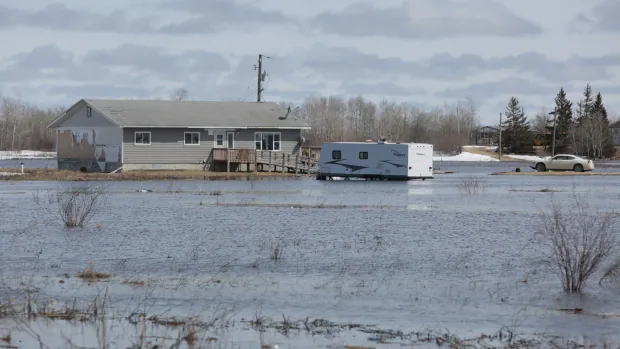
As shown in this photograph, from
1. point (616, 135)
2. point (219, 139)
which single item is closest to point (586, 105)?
point (616, 135)

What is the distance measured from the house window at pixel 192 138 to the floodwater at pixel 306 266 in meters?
25.5

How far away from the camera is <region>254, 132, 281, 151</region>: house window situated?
230 feet

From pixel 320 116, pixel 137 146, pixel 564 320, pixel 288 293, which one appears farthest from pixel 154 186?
pixel 320 116

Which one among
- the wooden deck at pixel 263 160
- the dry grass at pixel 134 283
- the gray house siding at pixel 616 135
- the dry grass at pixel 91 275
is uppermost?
the gray house siding at pixel 616 135

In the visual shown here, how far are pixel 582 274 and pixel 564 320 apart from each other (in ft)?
8.58

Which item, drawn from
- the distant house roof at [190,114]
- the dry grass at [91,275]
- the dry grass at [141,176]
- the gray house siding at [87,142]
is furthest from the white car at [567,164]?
the dry grass at [91,275]

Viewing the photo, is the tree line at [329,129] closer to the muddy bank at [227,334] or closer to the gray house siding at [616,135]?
the gray house siding at [616,135]

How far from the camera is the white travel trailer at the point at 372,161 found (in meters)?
63.8

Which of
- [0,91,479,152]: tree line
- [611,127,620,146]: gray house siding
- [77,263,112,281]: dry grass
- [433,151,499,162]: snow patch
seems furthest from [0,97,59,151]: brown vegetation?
[77,263,112,281]: dry grass

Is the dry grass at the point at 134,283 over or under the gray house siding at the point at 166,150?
under

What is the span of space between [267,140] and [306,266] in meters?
48.7

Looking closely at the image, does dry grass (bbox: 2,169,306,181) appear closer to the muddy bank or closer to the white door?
the white door

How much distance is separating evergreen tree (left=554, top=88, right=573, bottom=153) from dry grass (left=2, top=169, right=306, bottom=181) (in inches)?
3225

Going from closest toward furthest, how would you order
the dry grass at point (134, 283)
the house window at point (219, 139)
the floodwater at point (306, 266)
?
the floodwater at point (306, 266) → the dry grass at point (134, 283) → the house window at point (219, 139)
